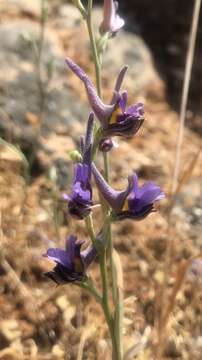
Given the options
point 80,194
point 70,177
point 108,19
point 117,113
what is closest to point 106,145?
point 117,113

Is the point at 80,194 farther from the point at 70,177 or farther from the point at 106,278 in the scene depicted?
the point at 70,177

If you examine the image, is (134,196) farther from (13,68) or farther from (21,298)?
(13,68)

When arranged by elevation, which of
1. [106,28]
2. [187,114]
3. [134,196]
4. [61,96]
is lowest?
[187,114]

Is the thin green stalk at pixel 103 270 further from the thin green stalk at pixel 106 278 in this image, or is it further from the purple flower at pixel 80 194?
the purple flower at pixel 80 194

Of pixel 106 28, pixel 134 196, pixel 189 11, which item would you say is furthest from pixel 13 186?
pixel 189 11

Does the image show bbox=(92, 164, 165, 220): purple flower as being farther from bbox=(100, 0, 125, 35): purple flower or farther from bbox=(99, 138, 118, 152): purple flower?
bbox=(100, 0, 125, 35): purple flower

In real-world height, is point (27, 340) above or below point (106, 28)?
below

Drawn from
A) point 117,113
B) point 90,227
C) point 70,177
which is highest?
point 117,113

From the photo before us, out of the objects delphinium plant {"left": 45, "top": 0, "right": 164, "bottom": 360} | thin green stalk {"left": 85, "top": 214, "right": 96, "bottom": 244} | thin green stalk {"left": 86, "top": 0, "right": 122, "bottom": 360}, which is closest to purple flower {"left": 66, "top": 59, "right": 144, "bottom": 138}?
delphinium plant {"left": 45, "top": 0, "right": 164, "bottom": 360}
